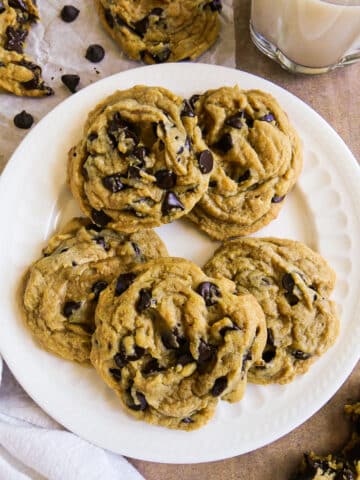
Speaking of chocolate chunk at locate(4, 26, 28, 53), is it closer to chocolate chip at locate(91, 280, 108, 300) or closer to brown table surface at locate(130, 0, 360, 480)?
brown table surface at locate(130, 0, 360, 480)

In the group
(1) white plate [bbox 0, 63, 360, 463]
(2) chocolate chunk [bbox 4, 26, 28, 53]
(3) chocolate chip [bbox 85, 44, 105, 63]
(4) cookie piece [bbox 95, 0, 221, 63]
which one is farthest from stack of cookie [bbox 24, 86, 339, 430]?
(2) chocolate chunk [bbox 4, 26, 28, 53]

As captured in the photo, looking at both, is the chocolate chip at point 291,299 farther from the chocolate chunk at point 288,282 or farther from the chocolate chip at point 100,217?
the chocolate chip at point 100,217

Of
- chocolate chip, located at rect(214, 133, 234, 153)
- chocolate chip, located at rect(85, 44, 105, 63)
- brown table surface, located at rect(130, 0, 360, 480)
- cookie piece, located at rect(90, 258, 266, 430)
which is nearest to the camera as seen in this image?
cookie piece, located at rect(90, 258, 266, 430)

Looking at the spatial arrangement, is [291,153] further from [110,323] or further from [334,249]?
[110,323]

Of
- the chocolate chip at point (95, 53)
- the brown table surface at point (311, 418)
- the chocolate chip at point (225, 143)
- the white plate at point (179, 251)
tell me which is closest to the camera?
the chocolate chip at point (225, 143)

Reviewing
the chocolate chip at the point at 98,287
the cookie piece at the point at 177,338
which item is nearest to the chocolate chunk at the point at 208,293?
the cookie piece at the point at 177,338

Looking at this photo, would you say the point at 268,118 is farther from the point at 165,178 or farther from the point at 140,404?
the point at 140,404
